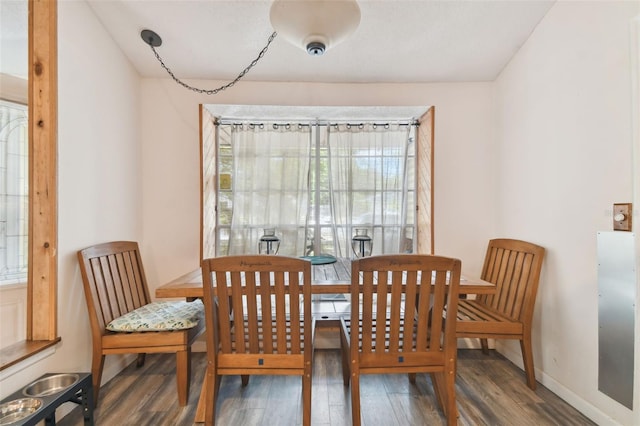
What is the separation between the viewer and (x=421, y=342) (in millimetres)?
1467

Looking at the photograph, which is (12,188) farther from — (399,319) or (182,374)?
(399,319)

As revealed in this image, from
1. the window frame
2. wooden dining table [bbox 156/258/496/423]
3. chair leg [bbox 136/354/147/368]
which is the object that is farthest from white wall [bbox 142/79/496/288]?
the window frame

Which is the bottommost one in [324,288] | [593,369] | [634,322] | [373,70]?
[593,369]

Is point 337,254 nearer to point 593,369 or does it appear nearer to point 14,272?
point 593,369

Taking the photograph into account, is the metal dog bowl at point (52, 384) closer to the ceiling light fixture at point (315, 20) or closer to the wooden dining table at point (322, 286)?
the wooden dining table at point (322, 286)

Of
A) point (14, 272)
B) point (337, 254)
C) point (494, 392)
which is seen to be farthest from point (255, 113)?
point (494, 392)

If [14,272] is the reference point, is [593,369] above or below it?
below

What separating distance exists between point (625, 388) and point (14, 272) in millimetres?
3953

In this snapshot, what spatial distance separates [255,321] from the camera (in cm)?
143

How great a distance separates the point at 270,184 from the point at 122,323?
1.54 meters

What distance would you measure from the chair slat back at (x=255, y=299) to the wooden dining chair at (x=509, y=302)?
1188mm

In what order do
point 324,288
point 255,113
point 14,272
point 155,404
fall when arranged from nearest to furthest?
point 324,288, point 155,404, point 14,272, point 255,113

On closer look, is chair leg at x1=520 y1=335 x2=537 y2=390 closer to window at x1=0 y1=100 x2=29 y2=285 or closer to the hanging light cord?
the hanging light cord

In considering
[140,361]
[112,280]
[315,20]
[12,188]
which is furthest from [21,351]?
[315,20]
